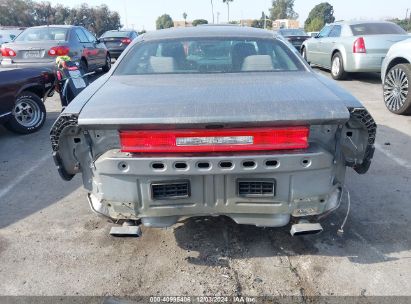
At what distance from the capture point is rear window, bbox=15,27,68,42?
9.45 metres

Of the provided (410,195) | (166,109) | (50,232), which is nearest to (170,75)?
(166,109)

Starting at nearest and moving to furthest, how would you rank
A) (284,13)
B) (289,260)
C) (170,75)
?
(289,260) < (170,75) < (284,13)

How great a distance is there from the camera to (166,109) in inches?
88.4

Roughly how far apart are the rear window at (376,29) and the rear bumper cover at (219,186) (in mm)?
8045

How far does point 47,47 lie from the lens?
8922 millimetres

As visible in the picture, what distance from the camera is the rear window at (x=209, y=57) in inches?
129

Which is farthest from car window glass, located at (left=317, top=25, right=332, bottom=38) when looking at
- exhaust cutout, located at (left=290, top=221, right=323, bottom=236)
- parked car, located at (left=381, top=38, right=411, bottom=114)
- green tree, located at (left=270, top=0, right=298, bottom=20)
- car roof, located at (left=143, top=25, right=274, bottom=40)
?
green tree, located at (left=270, top=0, right=298, bottom=20)

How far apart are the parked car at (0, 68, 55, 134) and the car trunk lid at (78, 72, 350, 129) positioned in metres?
3.50

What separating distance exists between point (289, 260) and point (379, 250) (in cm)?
70

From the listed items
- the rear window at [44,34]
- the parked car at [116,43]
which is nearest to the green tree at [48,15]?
the parked car at [116,43]

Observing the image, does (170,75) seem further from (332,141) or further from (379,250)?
(379,250)

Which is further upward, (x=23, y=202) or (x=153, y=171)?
(x=153, y=171)

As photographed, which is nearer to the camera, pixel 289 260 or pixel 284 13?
pixel 289 260

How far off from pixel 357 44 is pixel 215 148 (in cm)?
798
